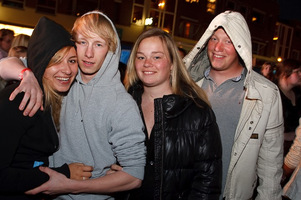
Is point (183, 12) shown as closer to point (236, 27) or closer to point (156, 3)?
point (156, 3)

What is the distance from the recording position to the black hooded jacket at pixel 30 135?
5.12 ft

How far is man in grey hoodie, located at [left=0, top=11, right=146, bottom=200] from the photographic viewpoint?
1.81m

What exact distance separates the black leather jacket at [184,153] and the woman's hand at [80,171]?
1.70 feet

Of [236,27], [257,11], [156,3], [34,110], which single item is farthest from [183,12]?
[34,110]

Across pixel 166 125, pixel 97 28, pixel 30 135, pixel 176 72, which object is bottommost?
pixel 30 135

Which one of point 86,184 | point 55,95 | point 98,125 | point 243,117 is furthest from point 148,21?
point 86,184

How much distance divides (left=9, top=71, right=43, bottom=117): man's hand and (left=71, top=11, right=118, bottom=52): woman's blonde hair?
53 cm

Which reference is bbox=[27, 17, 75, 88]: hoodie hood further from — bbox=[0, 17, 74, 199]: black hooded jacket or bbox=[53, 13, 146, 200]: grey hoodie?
bbox=[53, 13, 146, 200]: grey hoodie

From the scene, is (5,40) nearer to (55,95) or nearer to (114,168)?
(55,95)

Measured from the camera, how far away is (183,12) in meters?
20.3

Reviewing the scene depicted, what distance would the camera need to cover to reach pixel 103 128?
1.89 meters

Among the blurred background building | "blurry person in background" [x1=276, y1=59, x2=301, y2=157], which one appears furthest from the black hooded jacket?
"blurry person in background" [x1=276, y1=59, x2=301, y2=157]

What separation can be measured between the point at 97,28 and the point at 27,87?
0.71 metres

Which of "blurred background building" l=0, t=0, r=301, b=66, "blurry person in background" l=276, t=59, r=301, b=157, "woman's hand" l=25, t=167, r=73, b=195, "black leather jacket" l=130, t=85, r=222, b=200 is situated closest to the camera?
"woman's hand" l=25, t=167, r=73, b=195
